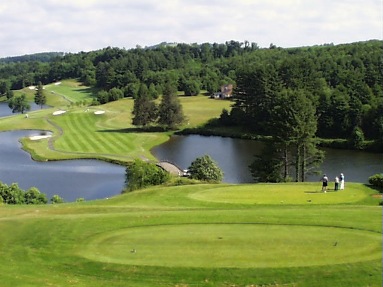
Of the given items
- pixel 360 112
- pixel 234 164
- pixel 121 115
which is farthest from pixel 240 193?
pixel 121 115

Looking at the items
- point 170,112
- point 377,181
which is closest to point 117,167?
point 170,112

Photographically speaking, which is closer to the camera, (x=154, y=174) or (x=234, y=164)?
(x=154, y=174)

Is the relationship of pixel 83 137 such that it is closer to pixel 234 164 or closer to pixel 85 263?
pixel 234 164

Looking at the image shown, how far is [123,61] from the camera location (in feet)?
621

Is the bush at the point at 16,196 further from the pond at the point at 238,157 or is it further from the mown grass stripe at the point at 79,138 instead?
the mown grass stripe at the point at 79,138

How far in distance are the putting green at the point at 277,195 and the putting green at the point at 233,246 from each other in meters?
7.80

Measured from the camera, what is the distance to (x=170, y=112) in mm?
103938

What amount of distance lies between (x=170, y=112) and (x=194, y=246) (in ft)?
280

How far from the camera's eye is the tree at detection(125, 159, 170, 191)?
42500 mm

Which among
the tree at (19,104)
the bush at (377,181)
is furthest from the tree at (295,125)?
the tree at (19,104)

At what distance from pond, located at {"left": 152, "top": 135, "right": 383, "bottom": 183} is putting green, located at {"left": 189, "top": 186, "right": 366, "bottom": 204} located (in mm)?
24947

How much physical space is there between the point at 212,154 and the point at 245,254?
195 feet

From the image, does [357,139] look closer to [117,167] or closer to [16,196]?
[117,167]

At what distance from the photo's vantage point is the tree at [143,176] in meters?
42.5
